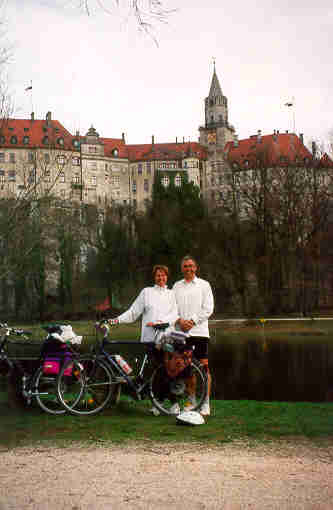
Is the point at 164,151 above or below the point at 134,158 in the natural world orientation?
above

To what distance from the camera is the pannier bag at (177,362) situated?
694 cm

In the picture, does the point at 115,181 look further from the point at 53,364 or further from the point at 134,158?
the point at 53,364

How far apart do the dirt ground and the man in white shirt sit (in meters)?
1.82

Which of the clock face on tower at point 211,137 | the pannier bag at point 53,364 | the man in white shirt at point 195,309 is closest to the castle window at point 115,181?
the clock face on tower at point 211,137

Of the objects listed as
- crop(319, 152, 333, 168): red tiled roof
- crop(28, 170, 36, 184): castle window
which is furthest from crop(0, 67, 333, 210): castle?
crop(28, 170, 36, 184): castle window

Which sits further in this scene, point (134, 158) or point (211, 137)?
point (211, 137)

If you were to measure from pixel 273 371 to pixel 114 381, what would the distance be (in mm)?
11199

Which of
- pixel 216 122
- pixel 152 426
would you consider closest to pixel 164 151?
pixel 216 122

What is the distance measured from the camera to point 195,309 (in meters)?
7.45

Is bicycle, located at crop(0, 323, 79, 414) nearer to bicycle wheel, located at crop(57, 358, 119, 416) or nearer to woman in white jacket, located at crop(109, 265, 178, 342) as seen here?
bicycle wheel, located at crop(57, 358, 119, 416)

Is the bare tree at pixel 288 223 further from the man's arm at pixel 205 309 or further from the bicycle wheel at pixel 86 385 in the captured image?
the bicycle wheel at pixel 86 385

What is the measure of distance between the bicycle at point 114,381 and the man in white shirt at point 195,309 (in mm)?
367

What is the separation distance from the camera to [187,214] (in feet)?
159

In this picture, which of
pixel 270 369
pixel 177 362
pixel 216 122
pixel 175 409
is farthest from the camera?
pixel 216 122
